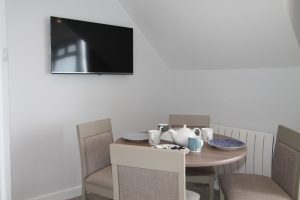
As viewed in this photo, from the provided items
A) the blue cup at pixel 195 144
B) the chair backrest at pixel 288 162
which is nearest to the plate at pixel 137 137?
the blue cup at pixel 195 144

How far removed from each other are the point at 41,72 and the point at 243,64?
2.04 m

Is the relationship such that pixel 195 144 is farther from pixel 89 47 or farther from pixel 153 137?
pixel 89 47

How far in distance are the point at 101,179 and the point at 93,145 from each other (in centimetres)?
33

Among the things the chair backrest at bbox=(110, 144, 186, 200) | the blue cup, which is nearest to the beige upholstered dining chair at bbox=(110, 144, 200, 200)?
the chair backrest at bbox=(110, 144, 186, 200)

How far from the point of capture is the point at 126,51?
129 inches

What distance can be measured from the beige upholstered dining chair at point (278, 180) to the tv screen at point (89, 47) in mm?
1700

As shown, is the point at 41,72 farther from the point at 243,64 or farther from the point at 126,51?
the point at 243,64

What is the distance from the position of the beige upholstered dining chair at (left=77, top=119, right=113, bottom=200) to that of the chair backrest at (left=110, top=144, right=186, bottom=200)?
0.50 metres

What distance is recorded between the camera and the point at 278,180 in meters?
2.15

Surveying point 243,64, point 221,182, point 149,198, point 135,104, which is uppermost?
point 243,64

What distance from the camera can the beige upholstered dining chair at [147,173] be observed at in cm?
151

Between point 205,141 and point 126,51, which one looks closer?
point 205,141

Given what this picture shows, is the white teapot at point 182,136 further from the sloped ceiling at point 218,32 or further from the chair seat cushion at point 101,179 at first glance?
the sloped ceiling at point 218,32

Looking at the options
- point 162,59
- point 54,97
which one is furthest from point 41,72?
point 162,59
